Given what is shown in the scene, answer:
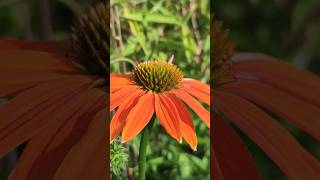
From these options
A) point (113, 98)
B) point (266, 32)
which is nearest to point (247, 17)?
point (266, 32)

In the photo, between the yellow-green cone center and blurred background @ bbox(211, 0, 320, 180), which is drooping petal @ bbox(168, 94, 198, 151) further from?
blurred background @ bbox(211, 0, 320, 180)

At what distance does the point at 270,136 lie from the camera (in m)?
0.59

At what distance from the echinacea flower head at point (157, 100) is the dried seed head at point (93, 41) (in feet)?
0.28

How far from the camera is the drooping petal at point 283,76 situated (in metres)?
0.66

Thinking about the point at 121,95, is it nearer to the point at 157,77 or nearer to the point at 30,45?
the point at 157,77

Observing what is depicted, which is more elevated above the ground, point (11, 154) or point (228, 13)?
Answer: point (228, 13)

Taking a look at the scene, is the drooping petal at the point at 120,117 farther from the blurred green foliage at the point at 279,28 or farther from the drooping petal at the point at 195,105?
the blurred green foliage at the point at 279,28

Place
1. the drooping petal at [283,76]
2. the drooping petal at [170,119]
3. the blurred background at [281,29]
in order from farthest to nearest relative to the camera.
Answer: the blurred background at [281,29]
the drooping petal at [283,76]
the drooping petal at [170,119]

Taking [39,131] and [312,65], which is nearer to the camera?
[39,131]

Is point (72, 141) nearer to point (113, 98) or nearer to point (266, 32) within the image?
point (113, 98)

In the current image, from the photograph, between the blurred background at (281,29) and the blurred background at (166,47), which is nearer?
the blurred background at (166,47)

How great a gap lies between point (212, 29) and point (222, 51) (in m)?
0.02

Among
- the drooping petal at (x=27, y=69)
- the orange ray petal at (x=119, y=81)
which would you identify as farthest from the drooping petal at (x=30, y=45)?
the orange ray petal at (x=119, y=81)

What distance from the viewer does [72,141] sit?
1.83 feet
